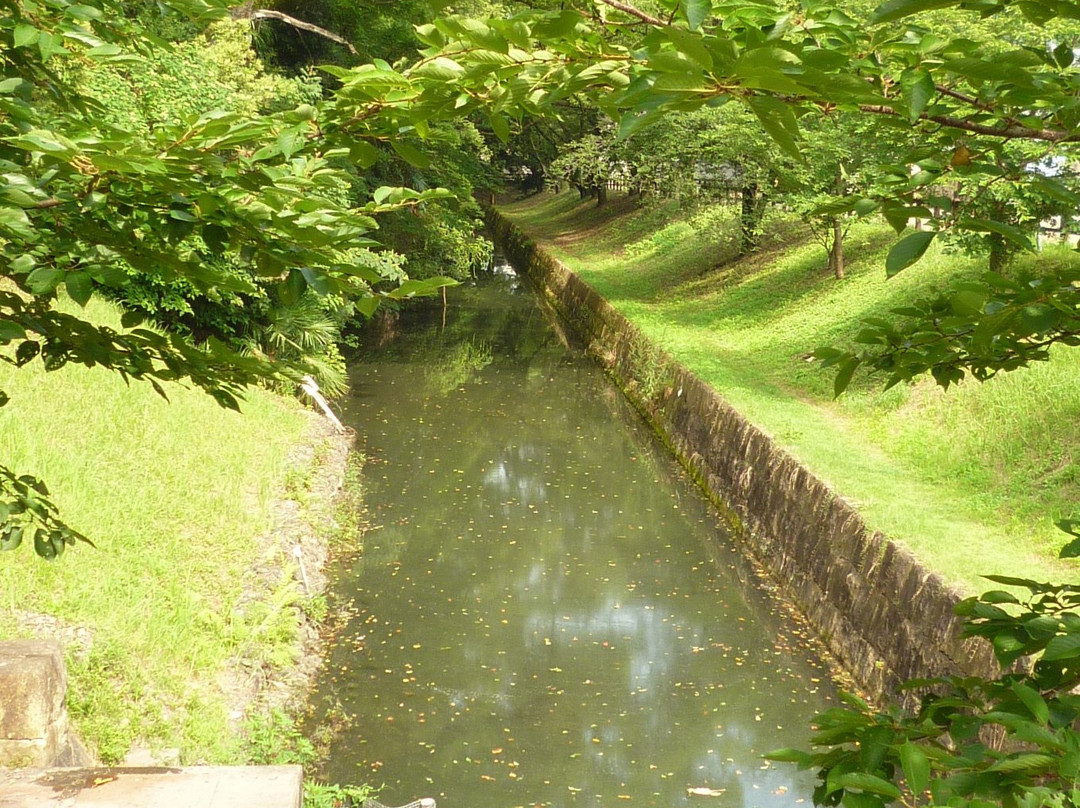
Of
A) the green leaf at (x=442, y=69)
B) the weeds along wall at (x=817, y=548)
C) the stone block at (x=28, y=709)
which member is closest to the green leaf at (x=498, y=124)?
the green leaf at (x=442, y=69)

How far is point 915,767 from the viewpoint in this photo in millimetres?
1550

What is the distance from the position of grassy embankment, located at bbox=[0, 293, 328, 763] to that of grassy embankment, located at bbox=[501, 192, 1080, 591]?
5228 mm

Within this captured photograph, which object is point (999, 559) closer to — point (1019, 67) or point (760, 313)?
point (1019, 67)

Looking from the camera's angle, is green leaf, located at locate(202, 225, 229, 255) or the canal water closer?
green leaf, located at locate(202, 225, 229, 255)

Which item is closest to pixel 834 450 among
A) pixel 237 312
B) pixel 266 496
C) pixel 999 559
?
pixel 999 559

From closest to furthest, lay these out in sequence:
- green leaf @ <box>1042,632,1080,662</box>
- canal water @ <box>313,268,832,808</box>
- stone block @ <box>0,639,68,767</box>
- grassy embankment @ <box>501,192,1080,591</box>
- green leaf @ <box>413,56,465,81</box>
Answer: green leaf @ <box>413,56,465,81</box> → green leaf @ <box>1042,632,1080,662</box> → stone block @ <box>0,639,68,767</box> → canal water @ <box>313,268,832,808</box> → grassy embankment @ <box>501,192,1080,591</box>

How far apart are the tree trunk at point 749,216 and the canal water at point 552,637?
7.28 metres

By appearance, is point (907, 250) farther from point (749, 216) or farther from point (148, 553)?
point (749, 216)

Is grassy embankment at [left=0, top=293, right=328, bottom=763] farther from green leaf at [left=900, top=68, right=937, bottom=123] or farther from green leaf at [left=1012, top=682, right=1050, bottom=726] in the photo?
green leaf at [left=900, top=68, right=937, bottom=123]

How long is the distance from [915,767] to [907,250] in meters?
0.78

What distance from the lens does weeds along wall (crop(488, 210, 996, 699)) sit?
796 cm

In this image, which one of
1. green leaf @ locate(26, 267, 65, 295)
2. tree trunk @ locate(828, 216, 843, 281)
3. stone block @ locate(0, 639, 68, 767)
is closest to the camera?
green leaf @ locate(26, 267, 65, 295)

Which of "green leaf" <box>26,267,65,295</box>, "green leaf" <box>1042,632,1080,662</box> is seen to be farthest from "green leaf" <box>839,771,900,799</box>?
"green leaf" <box>26,267,65,295</box>

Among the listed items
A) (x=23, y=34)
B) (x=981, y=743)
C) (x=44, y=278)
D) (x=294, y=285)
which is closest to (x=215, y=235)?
(x=294, y=285)
